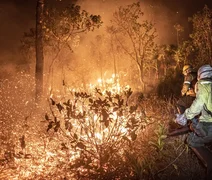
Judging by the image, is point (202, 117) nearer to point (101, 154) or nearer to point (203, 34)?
point (101, 154)

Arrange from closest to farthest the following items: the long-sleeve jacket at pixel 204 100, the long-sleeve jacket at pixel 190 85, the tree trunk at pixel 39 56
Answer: the long-sleeve jacket at pixel 204 100, the long-sleeve jacket at pixel 190 85, the tree trunk at pixel 39 56

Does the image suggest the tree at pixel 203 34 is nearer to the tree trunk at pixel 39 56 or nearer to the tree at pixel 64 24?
the tree at pixel 64 24

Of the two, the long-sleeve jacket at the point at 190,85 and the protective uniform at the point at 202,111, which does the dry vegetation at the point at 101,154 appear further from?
the long-sleeve jacket at the point at 190,85

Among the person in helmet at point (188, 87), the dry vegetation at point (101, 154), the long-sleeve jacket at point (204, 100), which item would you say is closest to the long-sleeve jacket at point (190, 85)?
the person in helmet at point (188, 87)

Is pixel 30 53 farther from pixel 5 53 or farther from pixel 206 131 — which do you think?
pixel 206 131

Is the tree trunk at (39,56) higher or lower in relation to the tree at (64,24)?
lower

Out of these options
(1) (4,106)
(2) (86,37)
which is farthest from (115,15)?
(1) (4,106)

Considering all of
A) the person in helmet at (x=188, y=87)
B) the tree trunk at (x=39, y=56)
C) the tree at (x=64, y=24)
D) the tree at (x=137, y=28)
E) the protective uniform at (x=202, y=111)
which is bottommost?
the protective uniform at (x=202, y=111)

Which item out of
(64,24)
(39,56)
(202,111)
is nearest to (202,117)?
(202,111)

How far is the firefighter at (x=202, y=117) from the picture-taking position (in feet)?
14.6

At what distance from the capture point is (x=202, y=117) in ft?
15.0

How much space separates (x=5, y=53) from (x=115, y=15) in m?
9.78

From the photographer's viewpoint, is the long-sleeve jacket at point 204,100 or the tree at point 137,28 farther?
the tree at point 137,28

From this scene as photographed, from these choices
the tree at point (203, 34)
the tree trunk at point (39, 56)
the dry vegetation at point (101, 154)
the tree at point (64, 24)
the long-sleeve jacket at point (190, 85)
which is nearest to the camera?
the dry vegetation at point (101, 154)
